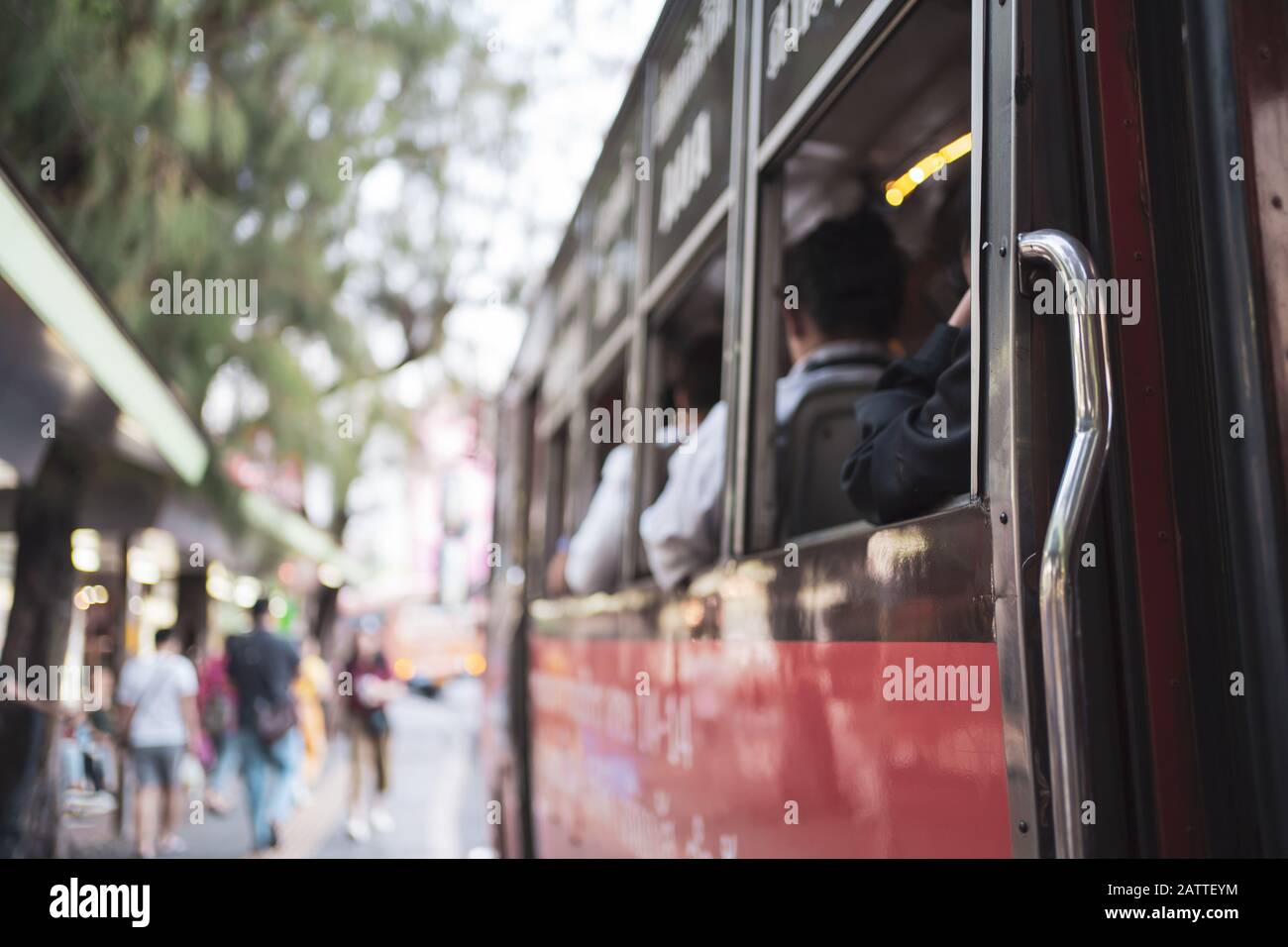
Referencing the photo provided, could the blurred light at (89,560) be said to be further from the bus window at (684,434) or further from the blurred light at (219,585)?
the bus window at (684,434)

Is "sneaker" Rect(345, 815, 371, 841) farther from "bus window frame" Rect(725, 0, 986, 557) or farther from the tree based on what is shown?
"bus window frame" Rect(725, 0, 986, 557)

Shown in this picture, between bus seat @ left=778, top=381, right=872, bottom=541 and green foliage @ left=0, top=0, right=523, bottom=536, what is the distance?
110 inches

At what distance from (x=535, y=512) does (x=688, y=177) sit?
140 inches

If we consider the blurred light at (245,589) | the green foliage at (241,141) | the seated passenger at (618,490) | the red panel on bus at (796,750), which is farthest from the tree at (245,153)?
the blurred light at (245,589)

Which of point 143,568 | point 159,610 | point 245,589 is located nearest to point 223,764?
point 143,568

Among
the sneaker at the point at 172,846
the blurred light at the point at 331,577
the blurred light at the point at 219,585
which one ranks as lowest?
the sneaker at the point at 172,846

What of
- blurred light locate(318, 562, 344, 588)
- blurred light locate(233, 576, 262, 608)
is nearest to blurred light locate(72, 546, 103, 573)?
blurred light locate(233, 576, 262, 608)

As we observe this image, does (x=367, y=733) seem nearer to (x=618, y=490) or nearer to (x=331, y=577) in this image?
(x=618, y=490)

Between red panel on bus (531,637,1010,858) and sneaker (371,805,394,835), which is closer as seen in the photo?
red panel on bus (531,637,1010,858)

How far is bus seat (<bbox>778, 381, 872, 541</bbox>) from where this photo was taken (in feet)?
8.79

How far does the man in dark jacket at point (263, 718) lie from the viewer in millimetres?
9039

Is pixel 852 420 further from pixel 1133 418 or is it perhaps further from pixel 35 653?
pixel 35 653

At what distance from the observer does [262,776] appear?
9102 millimetres
